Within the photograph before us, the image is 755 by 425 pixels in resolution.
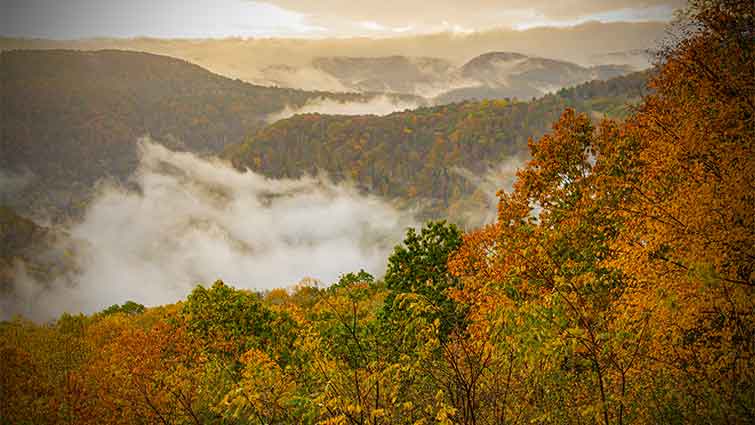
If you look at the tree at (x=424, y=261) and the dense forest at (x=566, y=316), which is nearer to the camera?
the dense forest at (x=566, y=316)

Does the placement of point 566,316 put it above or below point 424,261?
above

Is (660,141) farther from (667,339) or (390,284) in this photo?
(390,284)

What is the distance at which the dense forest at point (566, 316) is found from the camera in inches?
353

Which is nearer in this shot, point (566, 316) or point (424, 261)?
point (566, 316)

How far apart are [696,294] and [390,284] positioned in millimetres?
17917

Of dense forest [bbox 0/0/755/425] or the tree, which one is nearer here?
dense forest [bbox 0/0/755/425]

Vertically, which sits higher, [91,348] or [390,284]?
[390,284]

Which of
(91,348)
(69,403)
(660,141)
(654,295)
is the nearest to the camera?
(654,295)

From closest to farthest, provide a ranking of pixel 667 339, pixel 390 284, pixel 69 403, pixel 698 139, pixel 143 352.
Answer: pixel 667 339
pixel 698 139
pixel 69 403
pixel 143 352
pixel 390 284

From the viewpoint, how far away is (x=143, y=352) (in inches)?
779

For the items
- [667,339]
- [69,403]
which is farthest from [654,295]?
[69,403]

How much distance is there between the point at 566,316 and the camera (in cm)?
853

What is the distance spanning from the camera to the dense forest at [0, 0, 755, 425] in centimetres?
898

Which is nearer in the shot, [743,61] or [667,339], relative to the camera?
[667,339]
